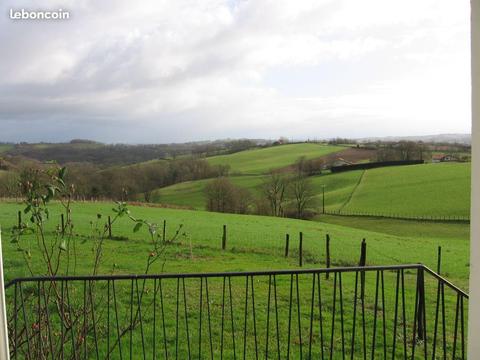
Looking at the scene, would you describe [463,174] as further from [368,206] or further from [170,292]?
[170,292]

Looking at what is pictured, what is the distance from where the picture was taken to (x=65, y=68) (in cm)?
211

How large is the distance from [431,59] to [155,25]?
125 inches

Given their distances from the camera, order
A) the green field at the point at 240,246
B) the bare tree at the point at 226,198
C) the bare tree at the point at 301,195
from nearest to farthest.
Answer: the green field at the point at 240,246
the bare tree at the point at 226,198
the bare tree at the point at 301,195

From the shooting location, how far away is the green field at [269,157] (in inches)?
996

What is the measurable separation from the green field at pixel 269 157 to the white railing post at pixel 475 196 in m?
21.8

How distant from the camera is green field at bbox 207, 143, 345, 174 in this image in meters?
25.3

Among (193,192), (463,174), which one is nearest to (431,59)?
(193,192)

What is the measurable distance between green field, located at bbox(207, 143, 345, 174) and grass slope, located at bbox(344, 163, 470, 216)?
5543 mm

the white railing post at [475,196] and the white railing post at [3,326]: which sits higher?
the white railing post at [475,196]

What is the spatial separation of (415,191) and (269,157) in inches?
435

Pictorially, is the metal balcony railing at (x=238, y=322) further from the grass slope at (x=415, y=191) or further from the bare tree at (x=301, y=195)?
the bare tree at (x=301, y=195)

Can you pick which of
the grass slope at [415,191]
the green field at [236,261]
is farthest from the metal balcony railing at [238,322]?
the grass slope at [415,191]

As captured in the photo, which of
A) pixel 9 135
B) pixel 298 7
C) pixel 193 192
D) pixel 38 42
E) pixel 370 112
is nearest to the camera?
pixel 38 42

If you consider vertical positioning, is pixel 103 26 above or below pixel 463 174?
above
